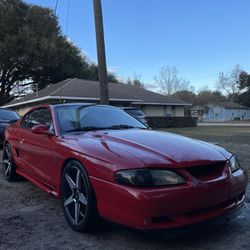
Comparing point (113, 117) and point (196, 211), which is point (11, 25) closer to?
point (113, 117)

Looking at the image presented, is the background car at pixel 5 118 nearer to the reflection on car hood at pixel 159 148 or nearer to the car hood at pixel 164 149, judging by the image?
the reflection on car hood at pixel 159 148

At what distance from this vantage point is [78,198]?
3.88 m

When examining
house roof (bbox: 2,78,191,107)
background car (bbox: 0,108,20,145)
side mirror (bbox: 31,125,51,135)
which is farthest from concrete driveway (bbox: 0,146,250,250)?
house roof (bbox: 2,78,191,107)

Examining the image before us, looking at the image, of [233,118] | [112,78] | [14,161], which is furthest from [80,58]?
[233,118]

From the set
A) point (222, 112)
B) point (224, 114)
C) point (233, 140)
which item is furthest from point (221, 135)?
point (224, 114)

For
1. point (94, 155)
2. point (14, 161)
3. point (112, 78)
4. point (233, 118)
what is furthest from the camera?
point (233, 118)

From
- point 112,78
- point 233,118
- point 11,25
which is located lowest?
point 233,118

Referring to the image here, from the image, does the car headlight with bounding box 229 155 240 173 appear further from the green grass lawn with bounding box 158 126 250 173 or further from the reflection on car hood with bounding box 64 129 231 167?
the green grass lawn with bounding box 158 126 250 173

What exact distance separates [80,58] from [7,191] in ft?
127

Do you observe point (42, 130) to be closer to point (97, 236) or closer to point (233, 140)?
point (97, 236)

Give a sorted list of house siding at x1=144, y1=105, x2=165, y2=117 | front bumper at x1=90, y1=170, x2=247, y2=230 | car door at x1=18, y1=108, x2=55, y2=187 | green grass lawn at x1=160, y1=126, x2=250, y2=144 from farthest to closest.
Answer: house siding at x1=144, y1=105, x2=165, y2=117
green grass lawn at x1=160, y1=126, x2=250, y2=144
car door at x1=18, y1=108, x2=55, y2=187
front bumper at x1=90, y1=170, x2=247, y2=230

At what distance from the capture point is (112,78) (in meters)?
46.8

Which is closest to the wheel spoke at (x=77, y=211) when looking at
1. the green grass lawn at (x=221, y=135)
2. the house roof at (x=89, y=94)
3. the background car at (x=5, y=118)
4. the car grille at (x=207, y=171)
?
the car grille at (x=207, y=171)

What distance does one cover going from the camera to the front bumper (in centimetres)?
314
